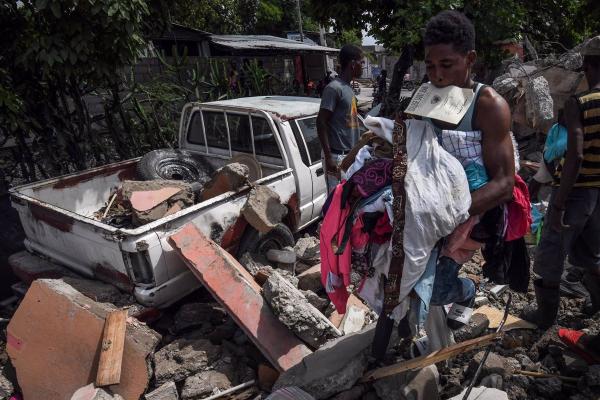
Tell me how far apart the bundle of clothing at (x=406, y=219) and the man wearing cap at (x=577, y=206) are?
891 millimetres

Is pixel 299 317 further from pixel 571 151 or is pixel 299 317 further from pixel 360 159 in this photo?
pixel 571 151

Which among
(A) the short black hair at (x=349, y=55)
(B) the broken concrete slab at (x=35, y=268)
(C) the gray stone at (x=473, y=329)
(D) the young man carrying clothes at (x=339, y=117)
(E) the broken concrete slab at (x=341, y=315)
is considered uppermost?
(A) the short black hair at (x=349, y=55)

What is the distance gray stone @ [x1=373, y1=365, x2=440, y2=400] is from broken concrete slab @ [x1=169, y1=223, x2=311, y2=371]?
613 mm

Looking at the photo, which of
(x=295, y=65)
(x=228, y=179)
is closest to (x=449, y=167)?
(x=228, y=179)

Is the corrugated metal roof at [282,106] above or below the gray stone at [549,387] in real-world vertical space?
above

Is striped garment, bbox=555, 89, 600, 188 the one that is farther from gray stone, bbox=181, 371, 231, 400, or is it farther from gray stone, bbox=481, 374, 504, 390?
gray stone, bbox=181, 371, 231, 400

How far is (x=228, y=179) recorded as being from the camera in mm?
3682

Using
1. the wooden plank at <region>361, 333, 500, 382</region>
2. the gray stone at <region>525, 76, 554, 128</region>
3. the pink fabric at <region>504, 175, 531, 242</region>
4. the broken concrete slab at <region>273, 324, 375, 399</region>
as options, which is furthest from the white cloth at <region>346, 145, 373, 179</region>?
the gray stone at <region>525, 76, 554, 128</region>

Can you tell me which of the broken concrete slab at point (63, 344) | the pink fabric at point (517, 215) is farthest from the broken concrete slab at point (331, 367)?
the pink fabric at point (517, 215)

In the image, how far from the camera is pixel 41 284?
9.75 feet

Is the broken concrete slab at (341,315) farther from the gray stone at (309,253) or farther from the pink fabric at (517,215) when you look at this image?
the pink fabric at (517,215)

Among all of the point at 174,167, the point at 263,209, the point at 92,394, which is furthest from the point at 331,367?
the point at 174,167

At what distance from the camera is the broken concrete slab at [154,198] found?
140 inches

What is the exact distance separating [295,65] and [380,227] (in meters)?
17.0
